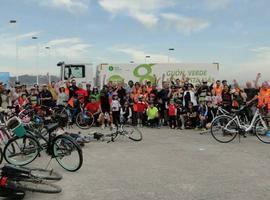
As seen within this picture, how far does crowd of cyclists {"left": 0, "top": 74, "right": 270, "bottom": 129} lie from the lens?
1471 centimetres

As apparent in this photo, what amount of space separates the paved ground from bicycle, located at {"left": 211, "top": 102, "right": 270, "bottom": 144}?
0.85 ft

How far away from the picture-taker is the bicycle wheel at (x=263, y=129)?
37.3 ft

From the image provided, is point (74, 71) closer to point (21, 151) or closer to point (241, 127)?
point (241, 127)

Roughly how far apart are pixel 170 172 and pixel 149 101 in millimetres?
8898

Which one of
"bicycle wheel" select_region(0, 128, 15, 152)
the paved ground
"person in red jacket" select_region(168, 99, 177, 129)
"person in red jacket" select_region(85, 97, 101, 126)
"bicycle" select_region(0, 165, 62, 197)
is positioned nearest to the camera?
"bicycle" select_region(0, 165, 62, 197)

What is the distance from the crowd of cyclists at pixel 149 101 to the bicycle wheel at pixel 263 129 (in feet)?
8.30

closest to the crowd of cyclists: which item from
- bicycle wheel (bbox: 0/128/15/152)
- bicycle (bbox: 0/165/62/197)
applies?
bicycle wheel (bbox: 0/128/15/152)

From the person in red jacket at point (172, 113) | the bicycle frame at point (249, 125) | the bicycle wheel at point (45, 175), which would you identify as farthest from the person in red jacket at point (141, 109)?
the bicycle wheel at point (45, 175)

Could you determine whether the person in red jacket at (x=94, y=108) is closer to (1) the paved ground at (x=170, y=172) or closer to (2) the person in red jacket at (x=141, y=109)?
(2) the person in red jacket at (x=141, y=109)

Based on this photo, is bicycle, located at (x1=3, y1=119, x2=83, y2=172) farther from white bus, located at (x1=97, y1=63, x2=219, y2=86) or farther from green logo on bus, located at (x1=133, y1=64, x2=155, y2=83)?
green logo on bus, located at (x1=133, y1=64, x2=155, y2=83)

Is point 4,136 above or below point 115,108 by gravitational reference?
below

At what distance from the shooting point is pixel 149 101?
53.7ft

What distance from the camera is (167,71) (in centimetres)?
2373

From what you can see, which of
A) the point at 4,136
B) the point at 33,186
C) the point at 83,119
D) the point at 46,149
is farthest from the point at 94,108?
the point at 33,186
